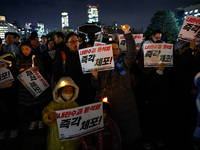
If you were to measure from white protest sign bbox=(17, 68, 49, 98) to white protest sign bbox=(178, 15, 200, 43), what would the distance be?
3.60 m

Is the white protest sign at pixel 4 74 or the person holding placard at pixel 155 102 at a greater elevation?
the white protest sign at pixel 4 74

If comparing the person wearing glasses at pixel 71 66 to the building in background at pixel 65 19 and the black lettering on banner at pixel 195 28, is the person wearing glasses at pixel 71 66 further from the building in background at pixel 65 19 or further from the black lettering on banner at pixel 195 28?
the building in background at pixel 65 19

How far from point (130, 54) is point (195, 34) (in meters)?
2.08

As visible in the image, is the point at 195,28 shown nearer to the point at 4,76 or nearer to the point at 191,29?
the point at 191,29

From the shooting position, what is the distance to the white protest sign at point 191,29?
3.61 m

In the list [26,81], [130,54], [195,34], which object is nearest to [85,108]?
[130,54]

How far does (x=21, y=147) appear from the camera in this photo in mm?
3418

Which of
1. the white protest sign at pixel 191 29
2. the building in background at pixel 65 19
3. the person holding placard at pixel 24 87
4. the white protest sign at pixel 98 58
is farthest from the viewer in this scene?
the building in background at pixel 65 19

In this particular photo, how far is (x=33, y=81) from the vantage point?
3629mm

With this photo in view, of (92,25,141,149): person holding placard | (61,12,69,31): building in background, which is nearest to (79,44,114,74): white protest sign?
(92,25,141,149): person holding placard

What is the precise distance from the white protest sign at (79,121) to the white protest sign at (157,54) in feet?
5.14

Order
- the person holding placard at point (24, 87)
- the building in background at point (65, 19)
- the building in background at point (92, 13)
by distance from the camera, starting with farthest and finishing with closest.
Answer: the building in background at point (65, 19)
the building in background at point (92, 13)
the person holding placard at point (24, 87)

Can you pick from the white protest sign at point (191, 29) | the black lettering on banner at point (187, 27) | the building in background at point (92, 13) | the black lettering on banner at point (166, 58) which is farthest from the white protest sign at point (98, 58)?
the building in background at point (92, 13)

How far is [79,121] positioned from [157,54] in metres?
2.16
